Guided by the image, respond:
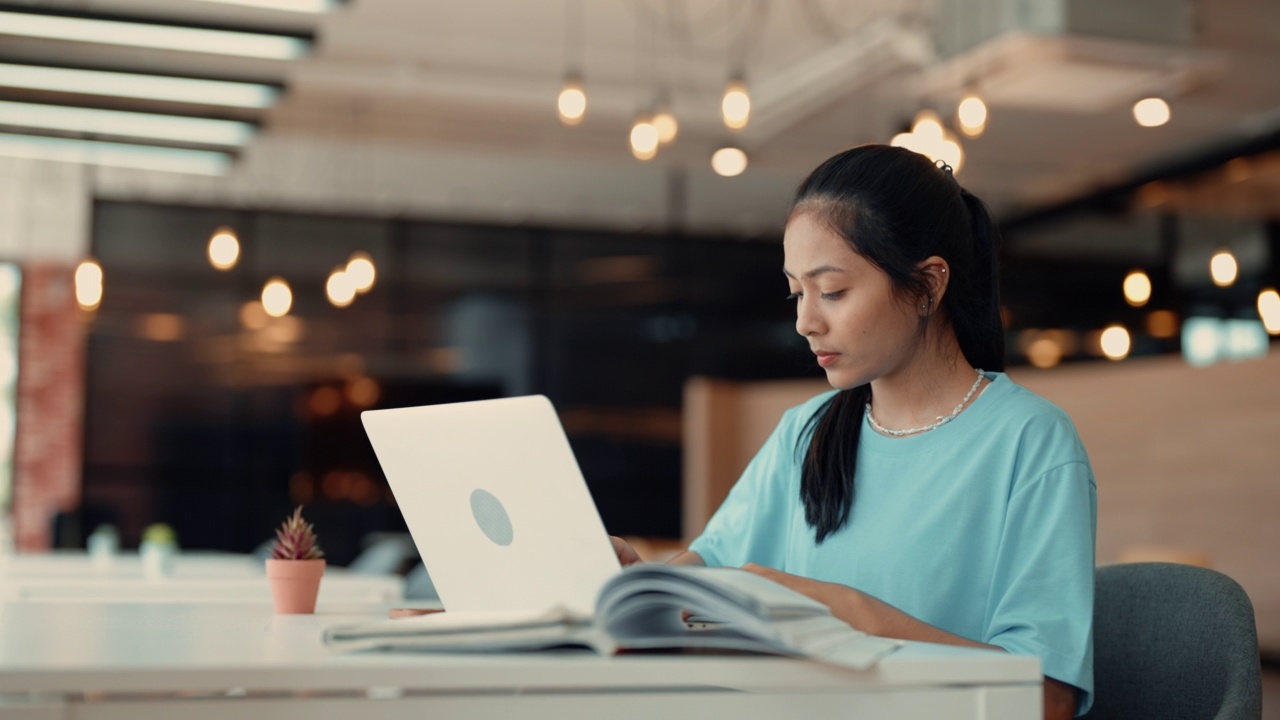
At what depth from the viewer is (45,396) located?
10406mm

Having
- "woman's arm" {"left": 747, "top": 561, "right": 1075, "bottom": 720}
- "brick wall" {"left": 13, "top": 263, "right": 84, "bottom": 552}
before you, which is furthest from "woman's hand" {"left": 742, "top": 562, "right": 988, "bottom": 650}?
"brick wall" {"left": 13, "top": 263, "right": 84, "bottom": 552}

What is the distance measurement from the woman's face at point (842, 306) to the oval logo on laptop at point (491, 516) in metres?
0.45

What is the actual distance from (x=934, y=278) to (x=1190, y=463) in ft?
12.0

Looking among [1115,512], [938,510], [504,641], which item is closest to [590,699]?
[504,641]

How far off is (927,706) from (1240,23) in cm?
647

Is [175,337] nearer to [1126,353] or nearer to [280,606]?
[1126,353]

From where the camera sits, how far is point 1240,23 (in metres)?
6.62

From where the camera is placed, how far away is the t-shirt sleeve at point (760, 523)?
6.08 ft

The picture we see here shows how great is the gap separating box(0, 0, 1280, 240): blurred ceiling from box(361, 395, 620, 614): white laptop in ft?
12.8

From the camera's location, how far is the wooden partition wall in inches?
176

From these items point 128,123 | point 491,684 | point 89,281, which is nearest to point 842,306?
point 491,684

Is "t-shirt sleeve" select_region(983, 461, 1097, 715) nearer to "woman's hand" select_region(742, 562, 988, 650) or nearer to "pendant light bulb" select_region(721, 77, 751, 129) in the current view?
"woman's hand" select_region(742, 562, 988, 650)

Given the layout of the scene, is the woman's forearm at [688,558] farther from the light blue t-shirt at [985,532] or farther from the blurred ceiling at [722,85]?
the blurred ceiling at [722,85]

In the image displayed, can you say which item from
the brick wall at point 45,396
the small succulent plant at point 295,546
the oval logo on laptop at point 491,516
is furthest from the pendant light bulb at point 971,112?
the brick wall at point 45,396
